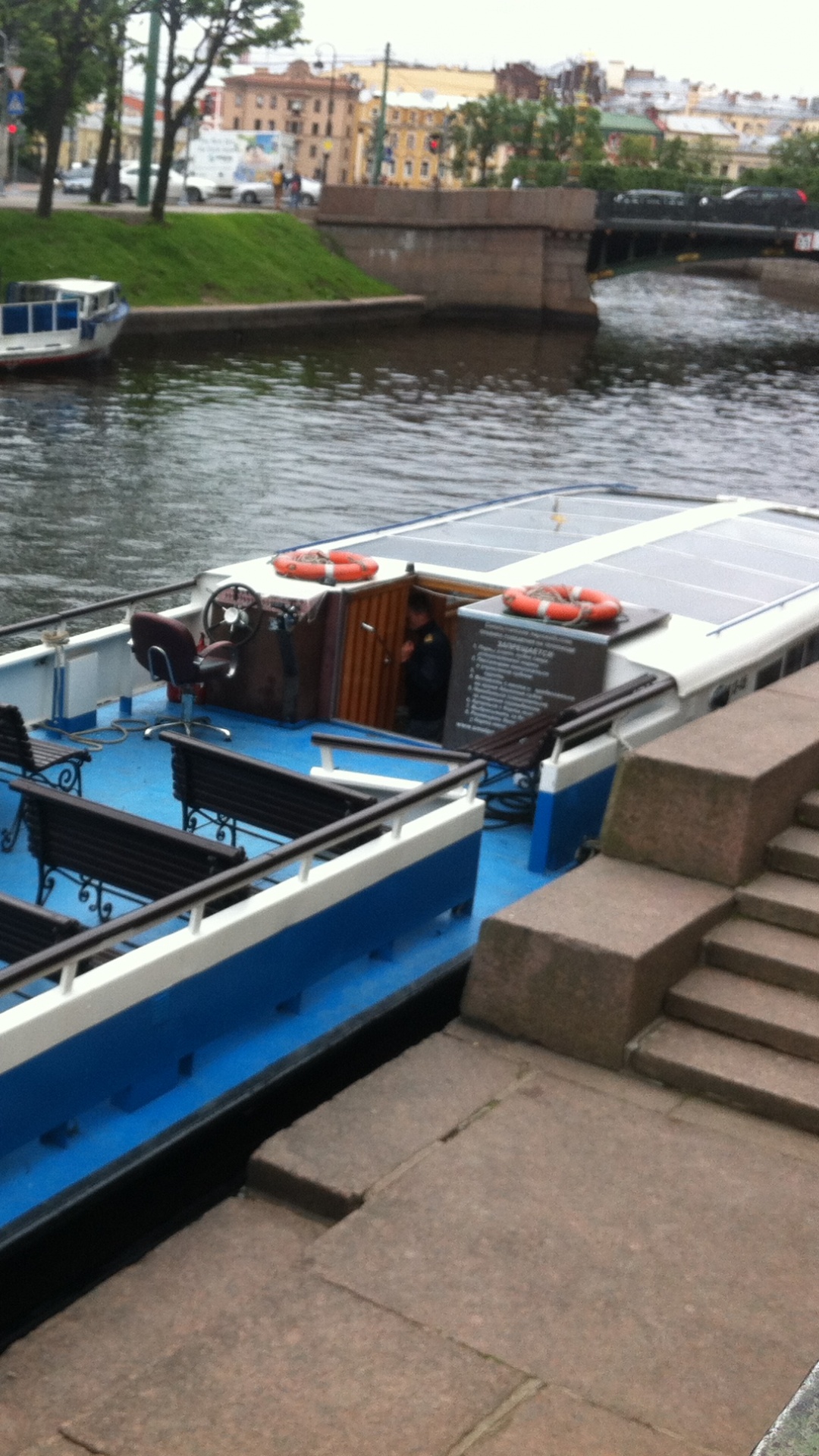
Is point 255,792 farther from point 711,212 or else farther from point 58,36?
point 711,212

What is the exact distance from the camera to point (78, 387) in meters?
35.0

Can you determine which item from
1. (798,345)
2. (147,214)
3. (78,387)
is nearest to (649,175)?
(798,345)

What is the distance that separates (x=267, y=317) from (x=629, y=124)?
5769 inches

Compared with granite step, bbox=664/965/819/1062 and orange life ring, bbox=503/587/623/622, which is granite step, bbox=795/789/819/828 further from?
orange life ring, bbox=503/587/623/622

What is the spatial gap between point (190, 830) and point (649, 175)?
300 ft

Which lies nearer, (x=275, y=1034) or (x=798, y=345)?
(x=275, y=1034)

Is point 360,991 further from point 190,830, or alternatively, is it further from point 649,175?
point 649,175

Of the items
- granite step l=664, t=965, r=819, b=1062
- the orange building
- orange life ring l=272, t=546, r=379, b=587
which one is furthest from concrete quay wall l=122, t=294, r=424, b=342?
the orange building

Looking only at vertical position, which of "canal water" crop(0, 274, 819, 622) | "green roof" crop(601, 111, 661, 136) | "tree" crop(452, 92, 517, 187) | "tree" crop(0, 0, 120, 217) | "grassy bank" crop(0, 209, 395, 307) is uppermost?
"green roof" crop(601, 111, 661, 136)

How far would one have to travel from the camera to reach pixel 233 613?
9.77 meters

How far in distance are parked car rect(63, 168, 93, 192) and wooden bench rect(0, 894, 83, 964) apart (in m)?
65.6

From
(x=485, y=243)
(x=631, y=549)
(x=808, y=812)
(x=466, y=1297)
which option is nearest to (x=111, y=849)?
(x=466, y=1297)

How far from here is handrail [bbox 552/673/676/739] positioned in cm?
823

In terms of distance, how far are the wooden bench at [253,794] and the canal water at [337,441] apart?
11.8m
